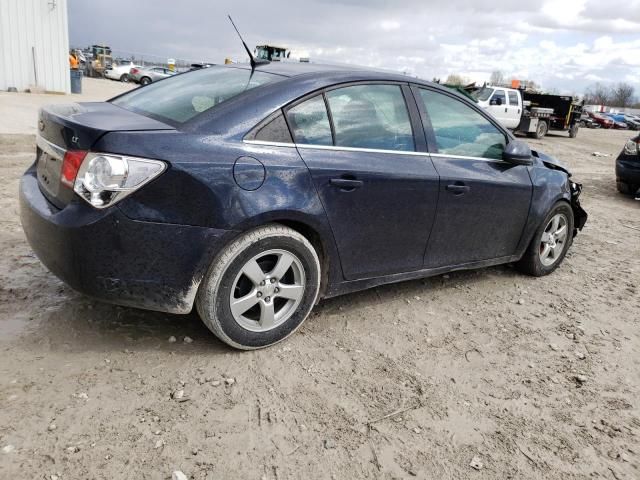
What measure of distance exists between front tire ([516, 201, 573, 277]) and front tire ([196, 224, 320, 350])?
2301 mm

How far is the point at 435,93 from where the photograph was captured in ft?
12.3

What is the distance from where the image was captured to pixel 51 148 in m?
2.89

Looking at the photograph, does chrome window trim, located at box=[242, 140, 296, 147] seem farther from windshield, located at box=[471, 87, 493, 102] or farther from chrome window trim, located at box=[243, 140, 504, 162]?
windshield, located at box=[471, 87, 493, 102]

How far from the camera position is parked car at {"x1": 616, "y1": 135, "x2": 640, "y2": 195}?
8.63 metres

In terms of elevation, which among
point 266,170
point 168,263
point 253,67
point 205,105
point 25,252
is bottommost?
point 25,252

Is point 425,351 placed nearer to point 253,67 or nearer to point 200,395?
point 200,395

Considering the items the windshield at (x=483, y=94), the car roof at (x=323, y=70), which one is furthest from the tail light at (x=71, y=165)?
the windshield at (x=483, y=94)

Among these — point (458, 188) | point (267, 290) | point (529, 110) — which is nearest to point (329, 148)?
point (267, 290)

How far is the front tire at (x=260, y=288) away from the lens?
2828mm

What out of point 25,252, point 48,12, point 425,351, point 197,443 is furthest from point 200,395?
point 48,12

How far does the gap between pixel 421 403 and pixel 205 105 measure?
2.00 m

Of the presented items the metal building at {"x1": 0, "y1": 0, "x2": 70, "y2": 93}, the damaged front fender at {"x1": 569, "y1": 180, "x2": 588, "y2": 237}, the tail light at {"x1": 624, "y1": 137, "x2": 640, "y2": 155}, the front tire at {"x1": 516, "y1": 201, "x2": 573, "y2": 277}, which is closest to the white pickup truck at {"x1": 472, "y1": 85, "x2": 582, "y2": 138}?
the tail light at {"x1": 624, "y1": 137, "x2": 640, "y2": 155}

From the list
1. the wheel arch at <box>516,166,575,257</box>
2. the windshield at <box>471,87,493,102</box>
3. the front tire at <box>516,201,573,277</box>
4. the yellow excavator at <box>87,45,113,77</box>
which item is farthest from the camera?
the yellow excavator at <box>87,45,113,77</box>

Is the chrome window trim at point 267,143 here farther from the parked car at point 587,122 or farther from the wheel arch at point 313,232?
the parked car at point 587,122
